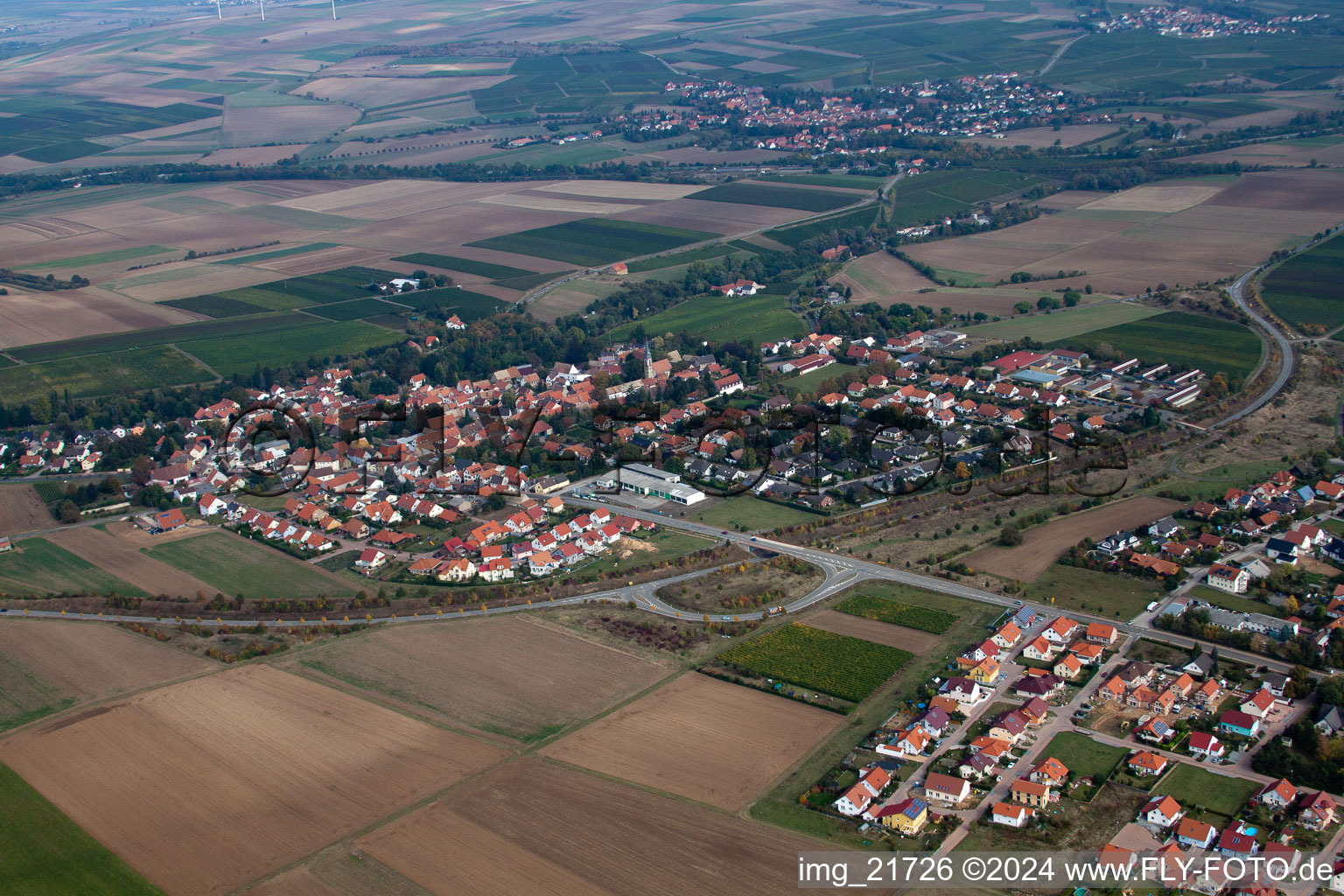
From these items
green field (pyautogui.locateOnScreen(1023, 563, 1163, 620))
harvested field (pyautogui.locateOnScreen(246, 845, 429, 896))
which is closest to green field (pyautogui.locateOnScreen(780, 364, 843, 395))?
green field (pyautogui.locateOnScreen(1023, 563, 1163, 620))

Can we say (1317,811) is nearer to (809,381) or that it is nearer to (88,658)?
(88,658)

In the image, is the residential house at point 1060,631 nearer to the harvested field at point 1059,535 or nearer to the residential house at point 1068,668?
the residential house at point 1068,668

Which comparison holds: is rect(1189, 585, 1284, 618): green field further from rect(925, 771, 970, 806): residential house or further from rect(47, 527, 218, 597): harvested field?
rect(47, 527, 218, 597): harvested field

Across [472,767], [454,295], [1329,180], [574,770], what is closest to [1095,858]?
[574,770]

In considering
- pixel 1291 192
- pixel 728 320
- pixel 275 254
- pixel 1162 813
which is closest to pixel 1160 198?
pixel 1291 192

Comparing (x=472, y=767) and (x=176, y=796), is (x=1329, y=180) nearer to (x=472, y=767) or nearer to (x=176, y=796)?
(x=472, y=767)
